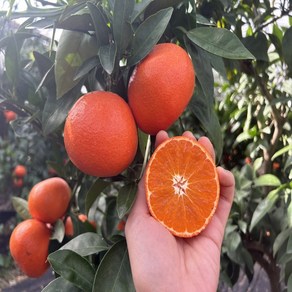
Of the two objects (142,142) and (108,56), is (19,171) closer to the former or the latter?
(142,142)

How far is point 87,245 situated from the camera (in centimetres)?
68

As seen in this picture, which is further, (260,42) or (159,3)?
(260,42)

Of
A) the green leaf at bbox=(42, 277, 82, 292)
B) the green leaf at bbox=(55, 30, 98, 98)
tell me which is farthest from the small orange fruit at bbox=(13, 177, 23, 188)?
the green leaf at bbox=(55, 30, 98, 98)

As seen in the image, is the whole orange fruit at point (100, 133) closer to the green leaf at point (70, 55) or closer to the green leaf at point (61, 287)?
the green leaf at point (70, 55)

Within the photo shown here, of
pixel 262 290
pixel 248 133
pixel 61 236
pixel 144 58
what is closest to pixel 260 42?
pixel 248 133

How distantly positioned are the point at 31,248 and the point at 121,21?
0.49m

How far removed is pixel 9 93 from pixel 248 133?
2.59ft

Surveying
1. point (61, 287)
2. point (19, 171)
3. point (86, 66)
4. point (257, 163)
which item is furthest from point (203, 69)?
point (19, 171)

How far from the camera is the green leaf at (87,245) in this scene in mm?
660

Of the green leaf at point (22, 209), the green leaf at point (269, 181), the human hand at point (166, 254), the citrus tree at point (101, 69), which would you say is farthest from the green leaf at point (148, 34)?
the green leaf at point (269, 181)

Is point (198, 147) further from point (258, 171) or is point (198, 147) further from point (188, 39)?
point (258, 171)

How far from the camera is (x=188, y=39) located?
620 millimetres

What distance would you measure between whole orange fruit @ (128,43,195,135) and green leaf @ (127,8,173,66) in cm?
1

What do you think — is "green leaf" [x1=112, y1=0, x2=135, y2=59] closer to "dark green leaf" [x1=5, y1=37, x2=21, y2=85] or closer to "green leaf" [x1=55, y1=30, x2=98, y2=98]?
"green leaf" [x1=55, y1=30, x2=98, y2=98]
